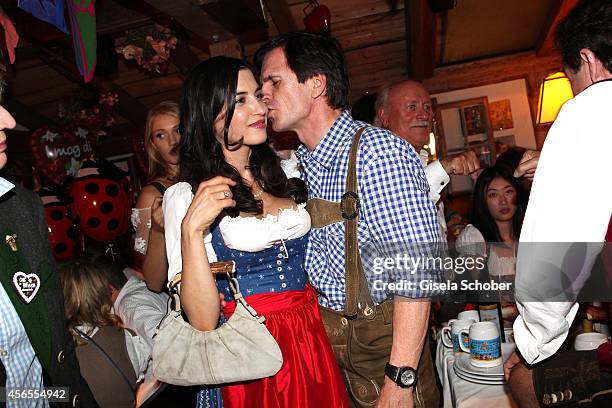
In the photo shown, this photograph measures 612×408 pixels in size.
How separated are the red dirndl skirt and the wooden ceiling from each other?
6.97ft

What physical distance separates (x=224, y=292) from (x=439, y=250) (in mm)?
683

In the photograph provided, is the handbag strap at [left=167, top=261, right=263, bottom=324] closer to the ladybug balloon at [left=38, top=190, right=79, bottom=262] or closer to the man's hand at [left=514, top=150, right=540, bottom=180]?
the man's hand at [left=514, top=150, right=540, bottom=180]

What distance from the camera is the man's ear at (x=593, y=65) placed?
1442mm

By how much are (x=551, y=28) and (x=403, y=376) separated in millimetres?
5273

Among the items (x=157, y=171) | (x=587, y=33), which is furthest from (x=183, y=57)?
(x=587, y=33)

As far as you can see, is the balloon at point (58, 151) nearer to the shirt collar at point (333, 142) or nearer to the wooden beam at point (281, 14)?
the wooden beam at point (281, 14)

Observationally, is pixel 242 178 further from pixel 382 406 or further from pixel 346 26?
pixel 346 26

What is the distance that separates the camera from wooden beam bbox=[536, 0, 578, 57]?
17.1 feet

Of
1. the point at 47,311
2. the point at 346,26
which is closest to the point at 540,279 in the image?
the point at 47,311

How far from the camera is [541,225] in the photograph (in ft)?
4.40

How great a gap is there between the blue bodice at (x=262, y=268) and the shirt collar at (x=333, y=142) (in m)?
0.28

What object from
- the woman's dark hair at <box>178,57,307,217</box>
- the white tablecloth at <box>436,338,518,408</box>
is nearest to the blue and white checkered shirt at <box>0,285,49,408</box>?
the woman's dark hair at <box>178,57,307,217</box>

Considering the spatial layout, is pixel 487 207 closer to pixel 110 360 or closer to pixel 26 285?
pixel 110 360

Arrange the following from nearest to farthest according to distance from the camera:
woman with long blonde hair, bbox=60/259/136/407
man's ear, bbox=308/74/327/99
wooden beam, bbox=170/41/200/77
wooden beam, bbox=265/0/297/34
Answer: man's ear, bbox=308/74/327/99
woman with long blonde hair, bbox=60/259/136/407
wooden beam, bbox=265/0/297/34
wooden beam, bbox=170/41/200/77
